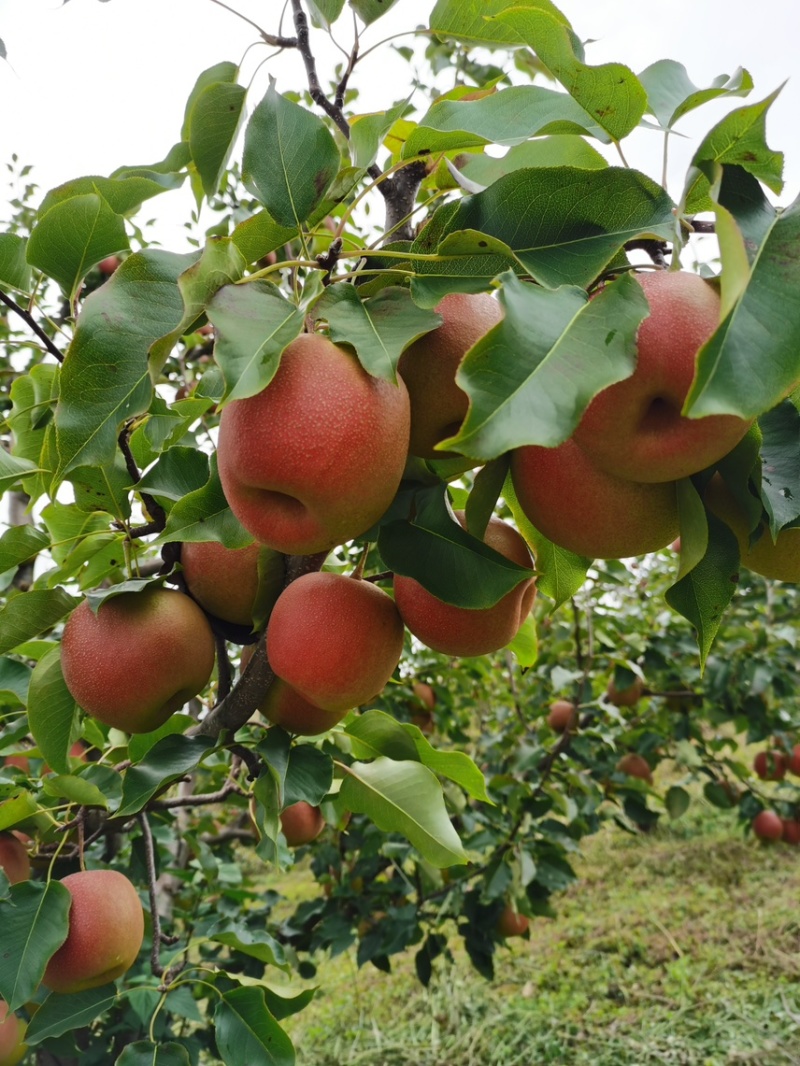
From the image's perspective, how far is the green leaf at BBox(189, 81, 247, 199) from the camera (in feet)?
2.72

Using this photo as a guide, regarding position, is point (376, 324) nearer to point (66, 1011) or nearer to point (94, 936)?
point (94, 936)

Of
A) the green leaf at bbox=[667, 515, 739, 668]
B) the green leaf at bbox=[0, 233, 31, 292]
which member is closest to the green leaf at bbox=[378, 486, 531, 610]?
the green leaf at bbox=[667, 515, 739, 668]

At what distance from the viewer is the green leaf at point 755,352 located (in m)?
0.46

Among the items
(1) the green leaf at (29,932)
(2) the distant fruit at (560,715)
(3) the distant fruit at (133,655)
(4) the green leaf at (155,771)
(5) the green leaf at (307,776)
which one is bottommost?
(2) the distant fruit at (560,715)

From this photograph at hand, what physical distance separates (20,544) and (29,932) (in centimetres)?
52

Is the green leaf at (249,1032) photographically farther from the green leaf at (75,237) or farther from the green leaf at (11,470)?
the green leaf at (75,237)

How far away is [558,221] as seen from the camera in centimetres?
61

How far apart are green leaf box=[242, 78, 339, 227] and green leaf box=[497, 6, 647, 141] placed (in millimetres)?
176

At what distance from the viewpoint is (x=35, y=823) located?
4.22ft

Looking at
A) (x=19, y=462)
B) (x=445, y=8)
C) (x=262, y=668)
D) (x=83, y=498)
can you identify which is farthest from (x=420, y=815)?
(x=445, y=8)

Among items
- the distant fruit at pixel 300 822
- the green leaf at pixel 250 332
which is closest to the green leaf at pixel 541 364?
the green leaf at pixel 250 332

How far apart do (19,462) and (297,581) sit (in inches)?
17.0

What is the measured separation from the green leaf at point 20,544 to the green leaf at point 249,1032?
0.70 meters

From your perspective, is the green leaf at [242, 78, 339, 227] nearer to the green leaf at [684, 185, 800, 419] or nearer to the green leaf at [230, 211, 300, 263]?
the green leaf at [230, 211, 300, 263]
